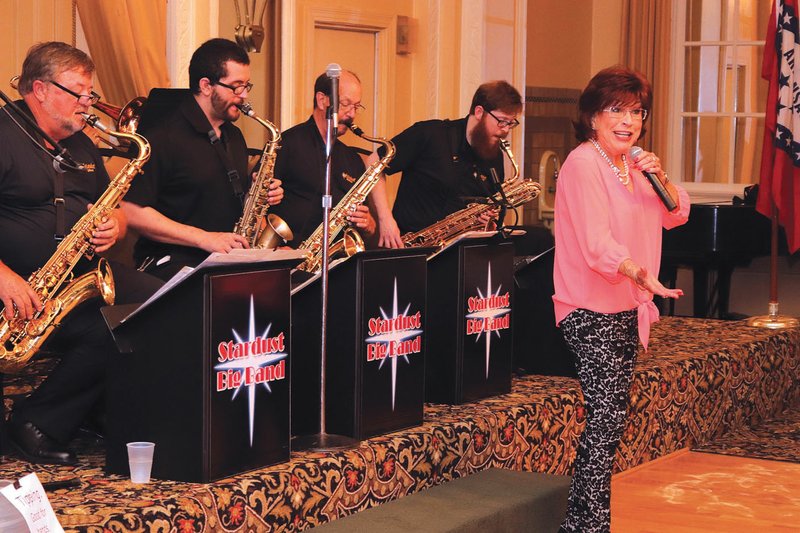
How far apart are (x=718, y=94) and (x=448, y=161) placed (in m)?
4.98

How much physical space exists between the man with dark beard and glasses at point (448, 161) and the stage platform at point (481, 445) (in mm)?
851

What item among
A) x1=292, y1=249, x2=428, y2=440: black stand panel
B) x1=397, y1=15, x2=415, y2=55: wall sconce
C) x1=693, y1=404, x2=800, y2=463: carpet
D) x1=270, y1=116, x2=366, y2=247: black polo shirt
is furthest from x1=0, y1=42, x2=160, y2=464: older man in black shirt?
x1=397, y1=15, x2=415, y2=55: wall sconce

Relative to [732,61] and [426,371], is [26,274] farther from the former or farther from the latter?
[732,61]

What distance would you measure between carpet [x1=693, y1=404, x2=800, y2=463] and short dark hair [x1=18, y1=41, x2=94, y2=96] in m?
3.37

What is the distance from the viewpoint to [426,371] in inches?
175

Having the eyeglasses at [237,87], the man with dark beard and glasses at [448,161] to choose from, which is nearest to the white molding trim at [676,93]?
the man with dark beard and glasses at [448,161]

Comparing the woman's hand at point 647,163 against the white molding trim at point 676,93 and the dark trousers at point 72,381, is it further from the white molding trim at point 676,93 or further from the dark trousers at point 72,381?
the white molding trim at point 676,93

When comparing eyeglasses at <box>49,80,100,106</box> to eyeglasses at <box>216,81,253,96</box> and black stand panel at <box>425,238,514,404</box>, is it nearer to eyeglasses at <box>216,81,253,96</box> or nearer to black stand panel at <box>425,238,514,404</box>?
eyeglasses at <box>216,81,253,96</box>

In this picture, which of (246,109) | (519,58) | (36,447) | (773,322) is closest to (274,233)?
(246,109)

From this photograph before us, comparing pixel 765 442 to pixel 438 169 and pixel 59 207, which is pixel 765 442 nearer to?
pixel 438 169

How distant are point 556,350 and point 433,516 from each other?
1774 mm

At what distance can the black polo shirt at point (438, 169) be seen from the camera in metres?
5.25

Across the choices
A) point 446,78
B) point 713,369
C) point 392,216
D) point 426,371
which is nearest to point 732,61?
point 446,78

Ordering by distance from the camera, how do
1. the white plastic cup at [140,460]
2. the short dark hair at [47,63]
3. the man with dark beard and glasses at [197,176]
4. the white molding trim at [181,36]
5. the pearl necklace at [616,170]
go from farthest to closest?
the white molding trim at [181,36]
the man with dark beard and glasses at [197,176]
the short dark hair at [47,63]
the pearl necklace at [616,170]
the white plastic cup at [140,460]
